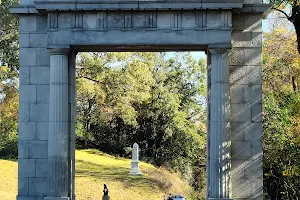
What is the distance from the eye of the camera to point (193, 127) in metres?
40.9

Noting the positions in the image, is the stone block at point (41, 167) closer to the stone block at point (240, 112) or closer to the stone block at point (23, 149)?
the stone block at point (23, 149)

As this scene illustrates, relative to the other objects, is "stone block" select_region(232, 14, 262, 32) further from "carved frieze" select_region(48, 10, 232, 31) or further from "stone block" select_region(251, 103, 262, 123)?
"stone block" select_region(251, 103, 262, 123)

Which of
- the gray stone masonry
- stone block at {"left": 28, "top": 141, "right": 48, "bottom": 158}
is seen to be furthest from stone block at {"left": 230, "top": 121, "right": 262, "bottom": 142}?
stone block at {"left": 28, "top": 141, "right": 48, "bottom": 158}

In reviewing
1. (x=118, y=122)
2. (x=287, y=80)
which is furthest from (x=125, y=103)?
(x=287, y=80)

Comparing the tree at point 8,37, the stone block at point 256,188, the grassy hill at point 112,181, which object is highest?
the tree at point 8,37

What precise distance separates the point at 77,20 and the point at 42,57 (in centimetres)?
177

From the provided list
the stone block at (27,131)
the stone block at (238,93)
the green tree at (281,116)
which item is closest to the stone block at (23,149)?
the stone block at (27,131)

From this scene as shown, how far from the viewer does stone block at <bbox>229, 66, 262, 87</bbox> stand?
14852 mm

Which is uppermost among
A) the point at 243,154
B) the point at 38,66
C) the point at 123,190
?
the point at 38,66

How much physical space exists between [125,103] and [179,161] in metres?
7.66

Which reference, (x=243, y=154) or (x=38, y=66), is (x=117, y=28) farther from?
(x=243, y=154)

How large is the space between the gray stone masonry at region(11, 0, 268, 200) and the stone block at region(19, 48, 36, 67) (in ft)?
0.11

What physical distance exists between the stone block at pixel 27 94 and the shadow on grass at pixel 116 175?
15840 millimetres

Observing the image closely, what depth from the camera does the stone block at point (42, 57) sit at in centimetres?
1492
